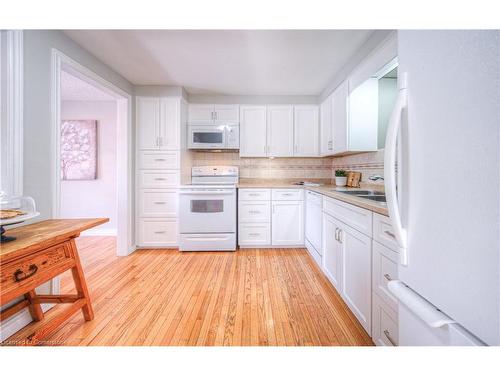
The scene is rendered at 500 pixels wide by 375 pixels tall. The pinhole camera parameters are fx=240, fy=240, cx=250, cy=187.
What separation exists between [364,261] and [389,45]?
5.16 ft

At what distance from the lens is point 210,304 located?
6.26ft

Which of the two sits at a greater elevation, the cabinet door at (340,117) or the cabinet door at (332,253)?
the cabinet door at (340,117)

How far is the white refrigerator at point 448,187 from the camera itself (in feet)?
1.62

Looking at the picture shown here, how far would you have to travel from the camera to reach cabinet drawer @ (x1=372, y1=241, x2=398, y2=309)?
3.90 feet

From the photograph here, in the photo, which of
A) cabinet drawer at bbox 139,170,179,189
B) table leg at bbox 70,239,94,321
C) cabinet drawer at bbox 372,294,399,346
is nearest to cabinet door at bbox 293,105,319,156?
cabinet drawer at bbox 139,170,179,189

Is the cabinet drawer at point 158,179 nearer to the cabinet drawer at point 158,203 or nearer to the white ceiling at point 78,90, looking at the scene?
the cabinet drawer at point 158,203

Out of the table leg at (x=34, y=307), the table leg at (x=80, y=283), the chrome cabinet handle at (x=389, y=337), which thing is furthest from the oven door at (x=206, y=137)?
the chrome cabinet handle at (x=389, y=337)

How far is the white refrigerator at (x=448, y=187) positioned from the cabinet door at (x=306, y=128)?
2.87 meters

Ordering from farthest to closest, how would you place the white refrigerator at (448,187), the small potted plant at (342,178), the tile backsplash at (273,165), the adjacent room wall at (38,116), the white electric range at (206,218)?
the tile backsplash at (273,165)
the white electric range at (206,218)
the small potted plant at (342,178)
the adjacent room wall at (38,116)
the white refrigerator at (448,187)

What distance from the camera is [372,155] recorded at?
8.57 feet

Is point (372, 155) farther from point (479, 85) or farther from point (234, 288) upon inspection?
point (479, 85)

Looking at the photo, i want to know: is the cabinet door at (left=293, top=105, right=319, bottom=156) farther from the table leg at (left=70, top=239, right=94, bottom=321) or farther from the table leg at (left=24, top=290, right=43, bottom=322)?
the table leg at (left=24, top=290, right=43, bottom=322)

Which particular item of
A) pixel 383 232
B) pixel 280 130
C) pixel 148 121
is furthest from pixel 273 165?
pixel 383 232

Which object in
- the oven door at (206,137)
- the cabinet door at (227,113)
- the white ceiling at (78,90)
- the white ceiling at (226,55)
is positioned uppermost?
the white ceiling at (78,90)
